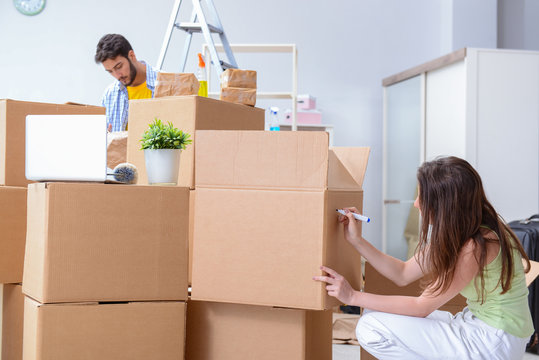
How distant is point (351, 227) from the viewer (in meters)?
1.43

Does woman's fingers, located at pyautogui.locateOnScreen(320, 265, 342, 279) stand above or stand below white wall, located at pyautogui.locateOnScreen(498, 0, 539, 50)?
below

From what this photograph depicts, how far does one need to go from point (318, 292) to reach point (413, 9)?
3.59 meters

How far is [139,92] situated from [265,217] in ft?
4.65

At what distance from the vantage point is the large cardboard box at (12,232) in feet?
5.55

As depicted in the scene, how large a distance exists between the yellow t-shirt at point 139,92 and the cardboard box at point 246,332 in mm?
1258

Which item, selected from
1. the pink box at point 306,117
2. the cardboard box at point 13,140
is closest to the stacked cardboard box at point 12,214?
the cardboard box at point 13,140

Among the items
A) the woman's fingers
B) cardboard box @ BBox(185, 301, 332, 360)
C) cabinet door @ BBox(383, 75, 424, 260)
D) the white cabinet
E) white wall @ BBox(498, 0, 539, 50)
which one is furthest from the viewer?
white wall @ BBox(498, 0, 539, 50)

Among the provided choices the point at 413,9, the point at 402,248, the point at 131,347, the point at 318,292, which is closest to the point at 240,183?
the point at 318,292

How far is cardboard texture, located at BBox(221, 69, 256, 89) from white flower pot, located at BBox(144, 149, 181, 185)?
0.41 meters

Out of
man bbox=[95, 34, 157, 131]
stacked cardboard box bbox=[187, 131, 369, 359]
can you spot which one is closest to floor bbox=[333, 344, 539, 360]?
stacked cardboard box bbox=[187, 131, 369, 359]

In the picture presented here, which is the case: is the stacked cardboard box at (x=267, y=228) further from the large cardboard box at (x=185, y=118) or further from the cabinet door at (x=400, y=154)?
the cabinet door at (x=400, y=154)

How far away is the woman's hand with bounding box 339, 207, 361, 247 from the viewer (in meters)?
1.43

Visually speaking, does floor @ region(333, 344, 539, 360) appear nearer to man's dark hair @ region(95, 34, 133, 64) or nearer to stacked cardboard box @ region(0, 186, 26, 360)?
stacked cardboard box @ region(0, 186, 26, 360)

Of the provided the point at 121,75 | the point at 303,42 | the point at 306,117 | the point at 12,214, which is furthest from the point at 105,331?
the point at 303,42
